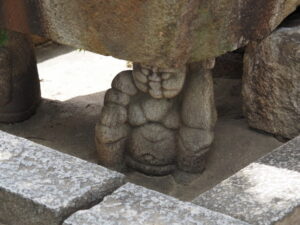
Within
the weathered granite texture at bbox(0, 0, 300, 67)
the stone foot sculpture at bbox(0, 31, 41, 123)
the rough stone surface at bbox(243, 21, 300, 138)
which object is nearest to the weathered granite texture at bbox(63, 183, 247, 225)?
the weathered granite texture at bbox(0, 0, 300, 67)

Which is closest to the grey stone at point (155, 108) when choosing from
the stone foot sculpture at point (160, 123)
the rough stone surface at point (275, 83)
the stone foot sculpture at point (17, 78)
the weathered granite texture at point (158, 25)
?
the stone foot sculpture at point (160, 123)

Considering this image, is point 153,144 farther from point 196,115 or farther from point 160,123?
point 196,115

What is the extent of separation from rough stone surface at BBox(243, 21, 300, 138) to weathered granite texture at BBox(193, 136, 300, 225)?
→ 0.67 meters

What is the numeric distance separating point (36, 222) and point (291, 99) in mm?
1403

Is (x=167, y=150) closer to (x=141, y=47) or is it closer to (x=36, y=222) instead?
(x=141, y=47)

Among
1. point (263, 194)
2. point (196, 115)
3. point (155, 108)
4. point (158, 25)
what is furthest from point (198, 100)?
point (263, 194)

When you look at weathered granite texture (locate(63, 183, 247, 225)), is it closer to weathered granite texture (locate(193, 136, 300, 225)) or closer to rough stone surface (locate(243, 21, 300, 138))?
weathered granite texture (locate(193, 136, 300, 225))

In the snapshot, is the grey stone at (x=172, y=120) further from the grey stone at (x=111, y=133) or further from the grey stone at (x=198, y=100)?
the grey stone at (x=111, y=133)

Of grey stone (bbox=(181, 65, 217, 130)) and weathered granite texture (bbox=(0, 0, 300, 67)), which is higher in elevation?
weathered granite texture (bbox=(0, 0, 300, 67))

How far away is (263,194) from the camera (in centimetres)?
210

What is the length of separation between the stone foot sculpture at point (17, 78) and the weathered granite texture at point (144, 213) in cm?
144

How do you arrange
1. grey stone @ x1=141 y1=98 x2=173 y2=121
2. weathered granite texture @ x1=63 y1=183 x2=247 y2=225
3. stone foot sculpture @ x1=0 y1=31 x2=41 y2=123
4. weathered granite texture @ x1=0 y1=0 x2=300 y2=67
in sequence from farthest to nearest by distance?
stone foot sculpture @ x1=0 y1=31 x2=41 y2=123
grey stone @ x1=141 y1=98 x2=173 y2=121
weathered granite texture @ x1=0 y1=0 x2=300 y2=67
weathered granite texture @ x1=63 y1=183 x2=247 y2=225

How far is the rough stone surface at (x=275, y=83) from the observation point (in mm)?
2902

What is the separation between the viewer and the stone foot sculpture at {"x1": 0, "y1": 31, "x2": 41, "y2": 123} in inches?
128
